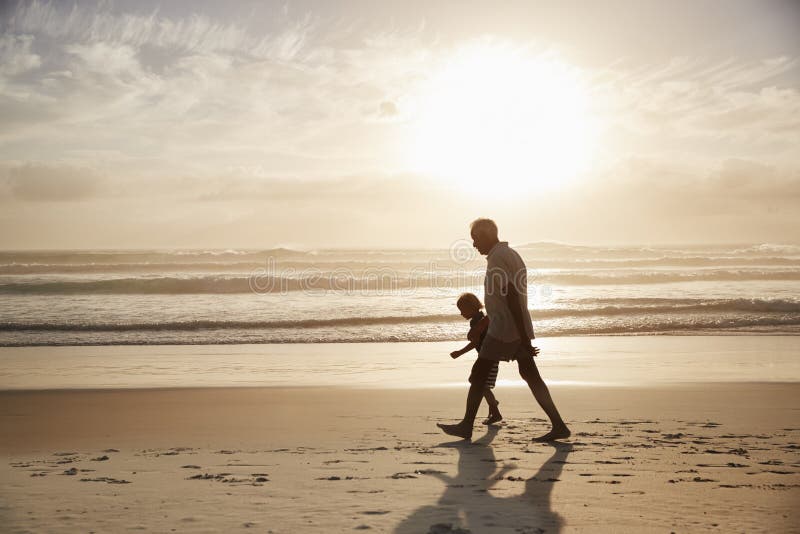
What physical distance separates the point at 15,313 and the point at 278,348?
10.2 meters

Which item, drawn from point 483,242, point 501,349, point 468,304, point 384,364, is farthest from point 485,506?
point 384,364

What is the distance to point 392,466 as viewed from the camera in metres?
5.05

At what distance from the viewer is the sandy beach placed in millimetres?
3848

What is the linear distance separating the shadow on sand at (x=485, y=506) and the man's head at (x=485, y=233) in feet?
5.73

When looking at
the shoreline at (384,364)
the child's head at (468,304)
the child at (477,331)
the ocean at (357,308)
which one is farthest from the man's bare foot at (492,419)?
the ocean at (357,308)

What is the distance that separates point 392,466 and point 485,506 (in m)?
1.16

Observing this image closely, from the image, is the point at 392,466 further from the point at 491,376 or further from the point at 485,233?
the point at 485,233

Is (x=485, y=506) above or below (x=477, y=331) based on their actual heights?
below

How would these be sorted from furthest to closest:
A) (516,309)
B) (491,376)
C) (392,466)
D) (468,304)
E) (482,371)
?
(468,304), (491,376), (482,371), (516,309), (392,466)

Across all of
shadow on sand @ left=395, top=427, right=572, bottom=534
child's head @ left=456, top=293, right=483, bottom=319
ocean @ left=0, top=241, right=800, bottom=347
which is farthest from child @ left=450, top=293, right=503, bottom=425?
ocean @ left=0, top=241, right=800, bottom=347

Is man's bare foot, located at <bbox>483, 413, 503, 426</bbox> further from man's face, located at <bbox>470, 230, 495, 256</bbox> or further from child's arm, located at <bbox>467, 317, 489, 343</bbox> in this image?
man's face, located at <bbox>470, 230, 495, 256</bbox>

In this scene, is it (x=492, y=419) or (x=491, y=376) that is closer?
(x=491, y=376)

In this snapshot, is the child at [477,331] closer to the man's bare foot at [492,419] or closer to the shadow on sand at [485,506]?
the man's bare foot at [492,419]

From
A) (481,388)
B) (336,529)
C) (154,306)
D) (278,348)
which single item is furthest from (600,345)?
(154,306)
